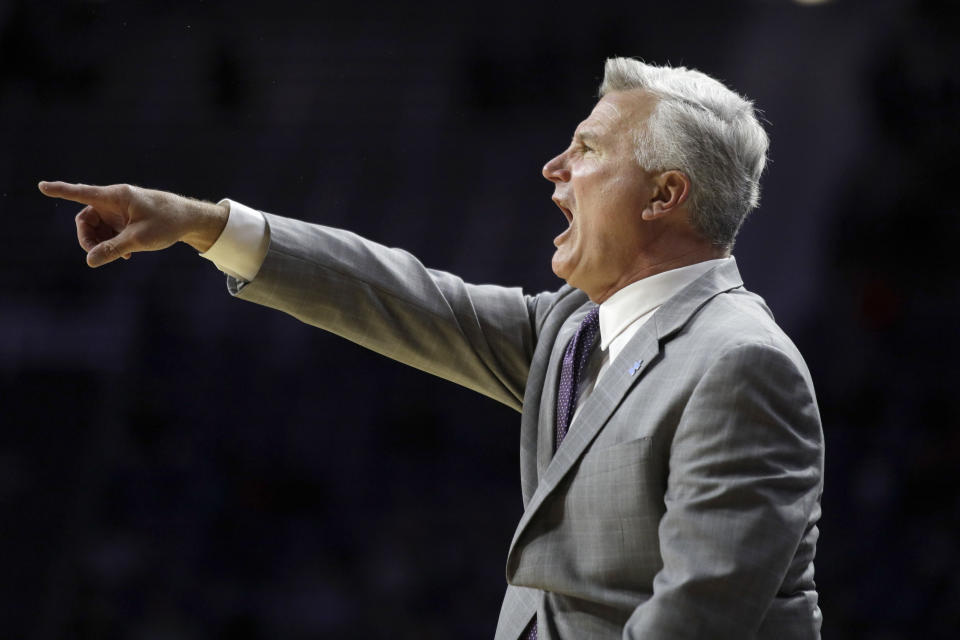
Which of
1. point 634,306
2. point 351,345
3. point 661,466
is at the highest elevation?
point 634,306

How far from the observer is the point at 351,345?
274 centimetres

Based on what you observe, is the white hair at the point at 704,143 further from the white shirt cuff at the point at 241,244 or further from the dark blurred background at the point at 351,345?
the dark blurred background at the point at 351,345

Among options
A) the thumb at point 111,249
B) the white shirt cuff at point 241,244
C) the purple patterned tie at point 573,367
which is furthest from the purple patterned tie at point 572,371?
the thumb at point 111,249

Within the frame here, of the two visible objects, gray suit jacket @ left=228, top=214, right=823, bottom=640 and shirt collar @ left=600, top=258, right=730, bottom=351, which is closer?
gray suit jacket @ left=228, top=214, right=823, bottom=640

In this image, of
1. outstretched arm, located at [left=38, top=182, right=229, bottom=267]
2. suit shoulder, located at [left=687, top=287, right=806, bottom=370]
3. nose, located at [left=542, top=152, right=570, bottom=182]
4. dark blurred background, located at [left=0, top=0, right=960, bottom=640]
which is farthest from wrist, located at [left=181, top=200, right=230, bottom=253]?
dark blurred background, located at [left=0, top=0, right=960, bottom=640]

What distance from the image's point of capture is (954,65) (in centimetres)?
279

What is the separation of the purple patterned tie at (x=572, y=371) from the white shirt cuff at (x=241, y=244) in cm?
36


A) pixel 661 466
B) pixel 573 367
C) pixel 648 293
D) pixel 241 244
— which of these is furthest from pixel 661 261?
pixel 241 244

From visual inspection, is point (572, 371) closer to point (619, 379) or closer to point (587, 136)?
point (619, 379)

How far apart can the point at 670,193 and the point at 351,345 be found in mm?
1716

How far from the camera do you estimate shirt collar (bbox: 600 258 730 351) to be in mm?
1109

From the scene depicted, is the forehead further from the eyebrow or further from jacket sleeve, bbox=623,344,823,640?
jacket sleeve, bbox=623,344,823,640

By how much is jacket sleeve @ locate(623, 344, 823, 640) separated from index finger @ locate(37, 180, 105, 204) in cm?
62

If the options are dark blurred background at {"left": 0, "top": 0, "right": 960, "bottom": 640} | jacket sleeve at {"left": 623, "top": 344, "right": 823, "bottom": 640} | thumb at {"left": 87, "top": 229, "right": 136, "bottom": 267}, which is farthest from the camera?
dark blurred background at {"left": 0, "top": 0, "right": 960, "bottom": 640}
